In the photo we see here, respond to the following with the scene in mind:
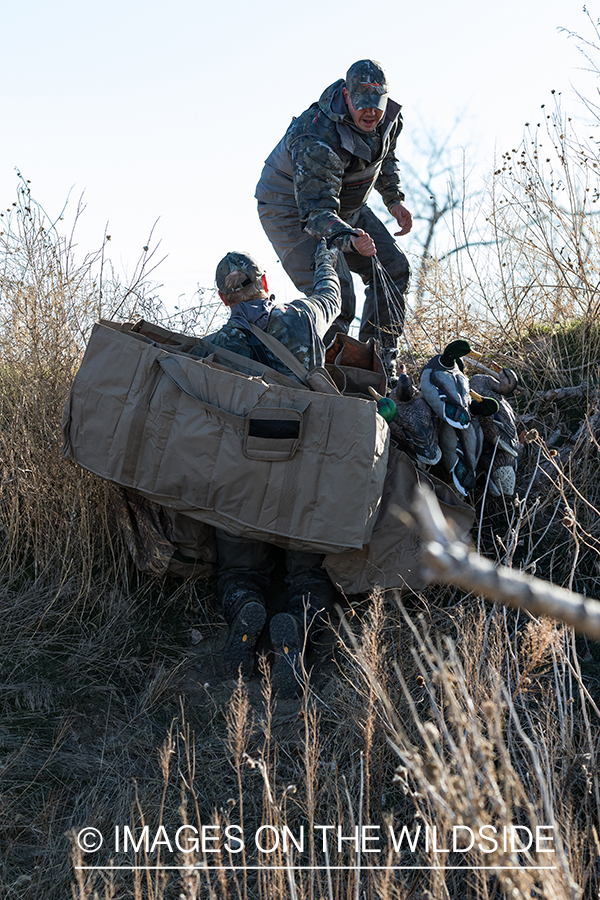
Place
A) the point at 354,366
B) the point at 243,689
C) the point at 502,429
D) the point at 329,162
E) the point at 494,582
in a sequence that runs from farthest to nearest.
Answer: the point at 329,162, the point at 354,366, the point at 502,429, the point at 243,689, the point at 494,582

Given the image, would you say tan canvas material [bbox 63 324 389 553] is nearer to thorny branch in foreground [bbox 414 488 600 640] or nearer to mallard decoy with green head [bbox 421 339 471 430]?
mallard decoy with green head [bbox 421 339 471 430]

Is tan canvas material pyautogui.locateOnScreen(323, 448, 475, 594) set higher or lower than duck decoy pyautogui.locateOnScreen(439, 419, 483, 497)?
lower

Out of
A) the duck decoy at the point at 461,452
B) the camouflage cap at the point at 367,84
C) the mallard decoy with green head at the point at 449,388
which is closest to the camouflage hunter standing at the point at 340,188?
the camouflage cap at the point at 367,84

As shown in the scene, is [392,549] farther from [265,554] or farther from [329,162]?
[329,162]

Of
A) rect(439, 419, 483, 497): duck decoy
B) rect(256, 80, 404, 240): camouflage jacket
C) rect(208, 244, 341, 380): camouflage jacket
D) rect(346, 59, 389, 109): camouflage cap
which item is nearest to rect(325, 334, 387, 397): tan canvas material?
rect(208, 244, 341, 380): camouflage jacket

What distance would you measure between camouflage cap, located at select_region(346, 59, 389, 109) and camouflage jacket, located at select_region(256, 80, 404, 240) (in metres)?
0.17

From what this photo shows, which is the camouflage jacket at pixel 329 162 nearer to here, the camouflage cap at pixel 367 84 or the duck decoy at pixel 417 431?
the camouflage cap at pixel 367 84

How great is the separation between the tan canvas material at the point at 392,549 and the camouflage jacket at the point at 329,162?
1.76m

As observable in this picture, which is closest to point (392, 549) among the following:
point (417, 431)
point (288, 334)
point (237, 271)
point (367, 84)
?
point (417, 431)

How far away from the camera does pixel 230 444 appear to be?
3.16m

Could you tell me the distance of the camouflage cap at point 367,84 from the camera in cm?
456

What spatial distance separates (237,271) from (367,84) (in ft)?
5.49

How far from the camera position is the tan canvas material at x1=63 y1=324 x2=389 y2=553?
3148 millimetres

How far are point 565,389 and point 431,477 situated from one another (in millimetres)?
1523
